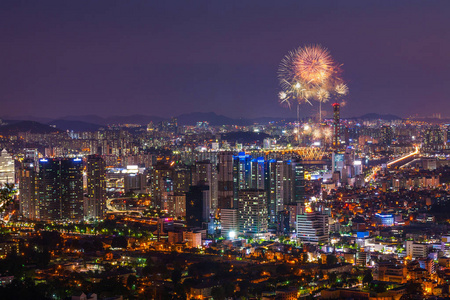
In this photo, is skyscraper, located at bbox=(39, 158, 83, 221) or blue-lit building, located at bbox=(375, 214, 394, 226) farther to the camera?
skyscraper, located at bbox=(39, 158, 83, 221)

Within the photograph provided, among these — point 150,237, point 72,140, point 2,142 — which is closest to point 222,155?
point 150,237

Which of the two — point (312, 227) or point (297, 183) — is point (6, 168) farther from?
point (312, 227)

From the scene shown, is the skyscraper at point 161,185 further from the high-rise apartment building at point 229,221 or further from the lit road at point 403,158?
the lit road at point 403,158

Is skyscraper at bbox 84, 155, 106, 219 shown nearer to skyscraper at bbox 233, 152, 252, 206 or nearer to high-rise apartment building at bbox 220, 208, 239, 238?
→ skyscraper at bbox 233, 152, 252, 206

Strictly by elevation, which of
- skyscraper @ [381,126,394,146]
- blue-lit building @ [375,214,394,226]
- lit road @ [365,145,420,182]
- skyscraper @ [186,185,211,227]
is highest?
skyscraper @ [381,126,394,146]

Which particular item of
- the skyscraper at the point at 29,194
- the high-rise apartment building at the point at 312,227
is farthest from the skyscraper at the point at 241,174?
the skyscraper at the point at 29,194

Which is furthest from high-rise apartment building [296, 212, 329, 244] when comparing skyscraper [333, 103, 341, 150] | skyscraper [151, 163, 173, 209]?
skyscraper [333, 103, 341, 150]

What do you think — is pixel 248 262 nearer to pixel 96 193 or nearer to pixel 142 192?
pixel 96 193
